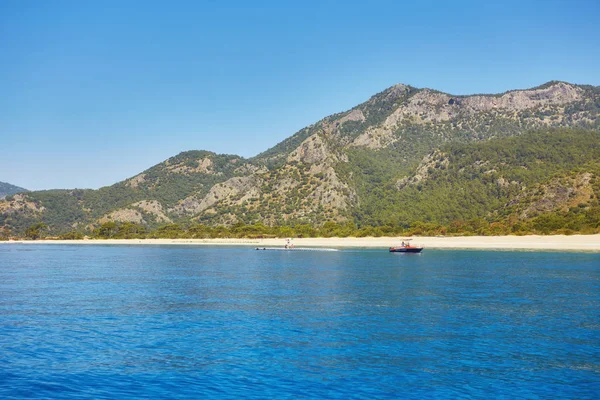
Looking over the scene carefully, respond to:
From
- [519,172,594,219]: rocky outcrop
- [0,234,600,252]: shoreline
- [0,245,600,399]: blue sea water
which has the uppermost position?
[519,172,594,219]: rocky outcrop

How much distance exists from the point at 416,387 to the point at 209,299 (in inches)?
1188

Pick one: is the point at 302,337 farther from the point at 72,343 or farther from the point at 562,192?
the point at 562,192

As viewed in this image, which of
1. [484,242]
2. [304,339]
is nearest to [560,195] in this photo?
[484,242]

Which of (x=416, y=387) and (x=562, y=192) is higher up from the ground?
(x=562, y=192)

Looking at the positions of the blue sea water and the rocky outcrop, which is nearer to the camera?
the blue sea water

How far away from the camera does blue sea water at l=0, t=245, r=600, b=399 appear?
77.9 ft

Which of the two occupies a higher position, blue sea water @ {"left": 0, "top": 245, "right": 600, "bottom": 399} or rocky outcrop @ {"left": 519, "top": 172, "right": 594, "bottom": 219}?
rocky outcrop @ {"left": 519, "top": 172, "right": 594, "bottom": 219}

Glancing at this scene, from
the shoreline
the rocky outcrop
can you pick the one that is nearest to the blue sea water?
the shoreline

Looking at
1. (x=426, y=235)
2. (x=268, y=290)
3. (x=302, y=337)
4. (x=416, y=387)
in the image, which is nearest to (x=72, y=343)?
(x=302, y=337)

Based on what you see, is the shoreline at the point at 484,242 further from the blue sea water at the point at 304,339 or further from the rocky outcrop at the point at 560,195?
the blue sea water at the point at 304,339

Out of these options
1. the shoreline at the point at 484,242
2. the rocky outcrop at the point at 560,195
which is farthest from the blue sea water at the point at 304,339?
the rocky outcrop at the point at 560,195

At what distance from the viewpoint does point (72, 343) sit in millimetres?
31734

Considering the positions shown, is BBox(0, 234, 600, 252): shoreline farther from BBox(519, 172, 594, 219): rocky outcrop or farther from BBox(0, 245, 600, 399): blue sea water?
BBox(0, 245, 600, 399): blue sea water

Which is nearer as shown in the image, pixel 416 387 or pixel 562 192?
pixel 416 387
